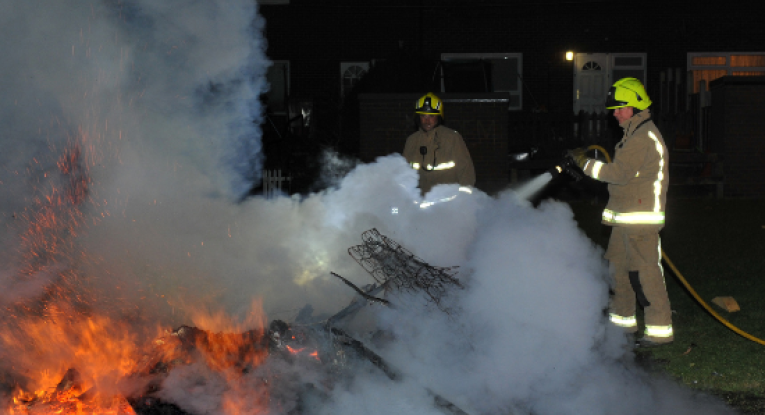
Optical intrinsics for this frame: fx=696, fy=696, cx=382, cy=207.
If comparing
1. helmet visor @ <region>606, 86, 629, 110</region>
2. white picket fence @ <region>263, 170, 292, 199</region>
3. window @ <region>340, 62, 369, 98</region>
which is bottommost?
white picket fence @ <region>263, 170, 292, 199</region>

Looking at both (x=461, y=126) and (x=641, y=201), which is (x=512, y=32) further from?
(x=641, y=201)

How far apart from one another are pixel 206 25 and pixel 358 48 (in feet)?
39.6

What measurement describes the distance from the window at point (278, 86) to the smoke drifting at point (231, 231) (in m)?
11.6

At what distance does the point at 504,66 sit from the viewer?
58.4ft

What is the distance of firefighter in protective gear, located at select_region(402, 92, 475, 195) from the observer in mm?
6438

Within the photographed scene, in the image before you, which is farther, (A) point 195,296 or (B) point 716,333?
(B) point 716,333

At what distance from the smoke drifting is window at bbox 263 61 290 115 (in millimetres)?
11611

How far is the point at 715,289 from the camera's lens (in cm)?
723

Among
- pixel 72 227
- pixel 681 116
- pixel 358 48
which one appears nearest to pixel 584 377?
pixel 72 227

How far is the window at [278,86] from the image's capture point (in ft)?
57.7

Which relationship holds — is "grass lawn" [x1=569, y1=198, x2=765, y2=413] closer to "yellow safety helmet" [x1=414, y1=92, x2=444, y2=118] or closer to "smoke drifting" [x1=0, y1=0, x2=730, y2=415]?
"smoke drifting" [x1=0, y1=0, x2=730, y2=415]

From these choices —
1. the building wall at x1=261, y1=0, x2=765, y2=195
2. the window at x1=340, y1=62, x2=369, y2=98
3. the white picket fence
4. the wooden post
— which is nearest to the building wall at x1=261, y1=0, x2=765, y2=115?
the building wall at x1=261, y1=0, x2=765, y2=195

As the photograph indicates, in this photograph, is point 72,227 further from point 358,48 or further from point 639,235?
point 358,48

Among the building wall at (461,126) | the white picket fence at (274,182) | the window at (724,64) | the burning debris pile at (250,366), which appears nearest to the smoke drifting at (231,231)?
the burning debris pile at (250,366)
